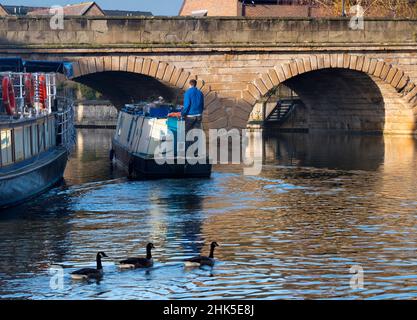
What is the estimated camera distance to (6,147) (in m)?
26.7

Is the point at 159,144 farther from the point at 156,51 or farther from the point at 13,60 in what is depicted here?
the point at 156,51

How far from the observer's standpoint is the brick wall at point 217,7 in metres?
73.0

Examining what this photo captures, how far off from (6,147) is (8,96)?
7.14 feet

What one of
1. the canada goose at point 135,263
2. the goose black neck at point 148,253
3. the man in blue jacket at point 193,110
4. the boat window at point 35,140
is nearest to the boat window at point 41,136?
the boat window at point 35,140

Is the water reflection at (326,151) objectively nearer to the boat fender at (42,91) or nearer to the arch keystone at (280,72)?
the arch keystone at (280,72)

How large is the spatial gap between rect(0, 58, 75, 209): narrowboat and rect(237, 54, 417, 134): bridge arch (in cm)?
1227

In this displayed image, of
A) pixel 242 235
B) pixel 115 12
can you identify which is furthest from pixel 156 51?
pixel 115 12

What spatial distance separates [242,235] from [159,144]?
10175 millimetres

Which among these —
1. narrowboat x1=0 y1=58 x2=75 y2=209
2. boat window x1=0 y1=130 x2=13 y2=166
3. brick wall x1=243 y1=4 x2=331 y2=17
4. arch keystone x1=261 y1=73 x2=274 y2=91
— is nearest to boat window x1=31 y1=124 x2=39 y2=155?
narrowboat x1=0 y1=58 x2=75 y2=209

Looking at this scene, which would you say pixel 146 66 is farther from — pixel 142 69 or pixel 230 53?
pixel 230 53

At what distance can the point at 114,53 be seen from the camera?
45.6 m

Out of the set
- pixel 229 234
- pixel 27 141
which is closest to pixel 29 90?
pixel 27 141

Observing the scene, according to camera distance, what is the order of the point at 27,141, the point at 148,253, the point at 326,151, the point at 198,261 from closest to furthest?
the point at 198,261, the point at 148,253, the point at 27,141, the point at 326,151

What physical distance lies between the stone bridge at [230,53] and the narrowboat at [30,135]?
794 centimetres
